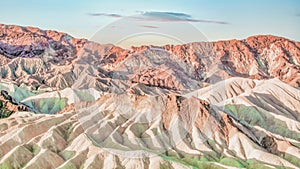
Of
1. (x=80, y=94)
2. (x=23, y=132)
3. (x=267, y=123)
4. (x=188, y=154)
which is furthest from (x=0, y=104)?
(x=267, y=123)

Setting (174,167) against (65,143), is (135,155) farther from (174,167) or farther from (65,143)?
(65,143)

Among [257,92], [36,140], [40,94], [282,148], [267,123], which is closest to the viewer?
[36,140]

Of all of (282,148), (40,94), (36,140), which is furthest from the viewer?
(40,94)

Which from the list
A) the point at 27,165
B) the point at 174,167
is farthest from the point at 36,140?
the point at 174,167

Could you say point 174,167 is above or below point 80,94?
above

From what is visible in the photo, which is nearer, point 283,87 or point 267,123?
point 267,123

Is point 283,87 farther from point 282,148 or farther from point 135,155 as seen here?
point 135,155

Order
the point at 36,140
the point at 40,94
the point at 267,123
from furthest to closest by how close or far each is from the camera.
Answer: the point at 40,94, the point at 267,123, the point at 36,140

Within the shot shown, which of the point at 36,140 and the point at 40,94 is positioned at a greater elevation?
the point at 36,140

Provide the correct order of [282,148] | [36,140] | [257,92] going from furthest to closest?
1. [257,92]
2. [282,148]
3. [36,140]
